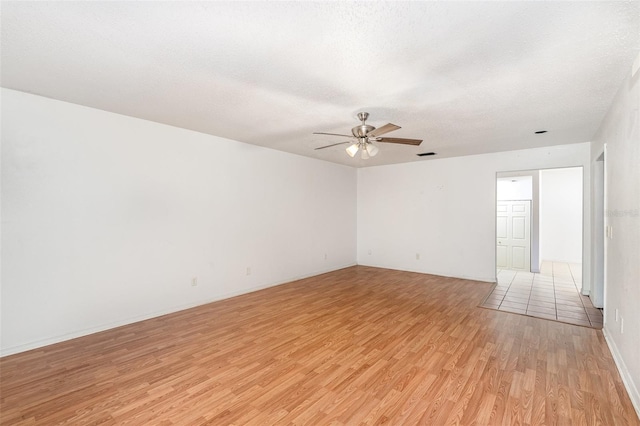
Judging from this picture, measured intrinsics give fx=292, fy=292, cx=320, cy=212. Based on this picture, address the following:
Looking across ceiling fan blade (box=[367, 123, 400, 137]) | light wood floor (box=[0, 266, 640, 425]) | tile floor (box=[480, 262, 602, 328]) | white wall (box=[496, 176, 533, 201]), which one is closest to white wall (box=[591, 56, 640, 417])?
light wood floor (box=[0, 266, 640, 425])

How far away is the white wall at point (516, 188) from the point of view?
6836mm

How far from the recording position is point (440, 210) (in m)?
6.25

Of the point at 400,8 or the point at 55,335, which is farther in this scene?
the point at 55,335

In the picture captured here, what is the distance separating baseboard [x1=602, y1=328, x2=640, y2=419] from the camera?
202 cm

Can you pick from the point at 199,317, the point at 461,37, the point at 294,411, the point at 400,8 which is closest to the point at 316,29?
the point at 400,8

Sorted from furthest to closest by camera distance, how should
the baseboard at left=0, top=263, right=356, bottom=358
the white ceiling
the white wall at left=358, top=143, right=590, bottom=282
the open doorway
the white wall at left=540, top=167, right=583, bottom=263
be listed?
the white wall at left=540, top=167, right=583, bottom=263, the open doorway, the white wall at left=358, top=143, right=590, bottom=282, the baseboard at left=0, top=263, right=356, bottom=358, the white ceiling

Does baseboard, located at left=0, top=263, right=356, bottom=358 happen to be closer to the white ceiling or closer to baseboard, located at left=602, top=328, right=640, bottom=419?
the white ceiling

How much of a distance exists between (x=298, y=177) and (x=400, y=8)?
440 cm

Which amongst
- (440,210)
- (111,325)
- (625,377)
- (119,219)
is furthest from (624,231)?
(111,325)

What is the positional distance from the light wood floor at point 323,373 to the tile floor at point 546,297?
1.23ft

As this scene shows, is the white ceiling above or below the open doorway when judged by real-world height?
above

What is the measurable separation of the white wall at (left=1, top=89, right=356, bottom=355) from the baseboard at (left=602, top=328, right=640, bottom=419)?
14.7 feet

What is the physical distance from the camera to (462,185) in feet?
19.6

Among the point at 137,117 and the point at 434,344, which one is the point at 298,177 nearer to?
the point at 137,117
